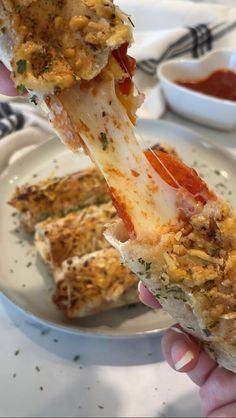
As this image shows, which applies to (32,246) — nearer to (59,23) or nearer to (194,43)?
(59,23)

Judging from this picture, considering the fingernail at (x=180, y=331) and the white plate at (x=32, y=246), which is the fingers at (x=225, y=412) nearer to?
the fingernail at (x=180, y=331)

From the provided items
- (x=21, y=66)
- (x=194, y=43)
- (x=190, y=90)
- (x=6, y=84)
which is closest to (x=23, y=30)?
(x=21, y=66)

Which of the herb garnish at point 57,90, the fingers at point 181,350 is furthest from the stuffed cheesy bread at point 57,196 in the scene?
the herb garnish at point 57,90

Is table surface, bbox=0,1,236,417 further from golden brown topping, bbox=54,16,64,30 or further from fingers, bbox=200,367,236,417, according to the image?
golden brown topping, bbox=54,16,64,30

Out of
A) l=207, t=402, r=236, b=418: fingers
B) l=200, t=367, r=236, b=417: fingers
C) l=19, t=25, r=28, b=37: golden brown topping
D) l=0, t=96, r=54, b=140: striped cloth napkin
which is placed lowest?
l=200, t=367, r=236, b=417: fingers

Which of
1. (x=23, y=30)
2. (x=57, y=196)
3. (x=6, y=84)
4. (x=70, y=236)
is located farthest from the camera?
(x=57, y=196)

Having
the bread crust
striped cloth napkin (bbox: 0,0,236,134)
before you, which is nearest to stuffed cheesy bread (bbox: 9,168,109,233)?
striped cloth napkin (bbox: 0,0,236,134)

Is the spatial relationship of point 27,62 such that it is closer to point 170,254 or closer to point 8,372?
point 170,254
